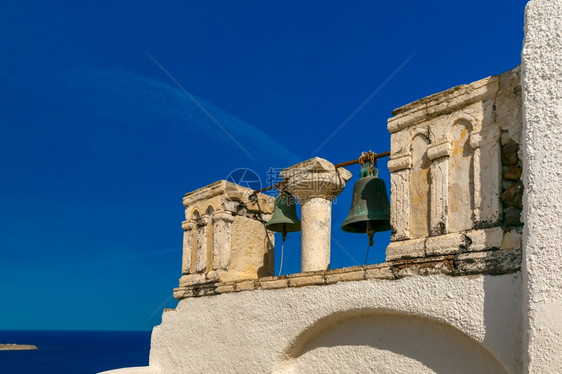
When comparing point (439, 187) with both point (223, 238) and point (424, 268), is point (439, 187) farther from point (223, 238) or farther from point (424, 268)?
point (223, 238)

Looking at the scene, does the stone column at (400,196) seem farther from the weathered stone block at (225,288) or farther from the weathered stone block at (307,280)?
the weathered stone block at (225,288)

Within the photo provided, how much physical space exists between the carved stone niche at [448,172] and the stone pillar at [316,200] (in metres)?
1.10

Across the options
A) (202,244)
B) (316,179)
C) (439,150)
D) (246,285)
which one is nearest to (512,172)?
(439,150)

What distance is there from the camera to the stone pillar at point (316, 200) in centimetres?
502

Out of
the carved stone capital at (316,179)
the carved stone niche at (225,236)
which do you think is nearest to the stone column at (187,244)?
the carved stone niche at (225,236)

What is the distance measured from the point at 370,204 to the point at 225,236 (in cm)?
185

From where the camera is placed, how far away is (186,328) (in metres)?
5.55

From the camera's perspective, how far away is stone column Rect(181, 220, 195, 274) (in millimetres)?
6043

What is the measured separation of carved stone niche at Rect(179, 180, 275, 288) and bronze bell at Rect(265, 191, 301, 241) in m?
0.39

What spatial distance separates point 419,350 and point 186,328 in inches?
109

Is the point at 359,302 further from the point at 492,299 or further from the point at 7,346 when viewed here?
the point at 7,346

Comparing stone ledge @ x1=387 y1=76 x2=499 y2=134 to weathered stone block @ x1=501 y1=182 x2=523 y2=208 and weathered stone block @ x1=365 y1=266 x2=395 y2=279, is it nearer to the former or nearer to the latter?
weathered stone block @ x1=501 y1=182 x2=523 y2=208

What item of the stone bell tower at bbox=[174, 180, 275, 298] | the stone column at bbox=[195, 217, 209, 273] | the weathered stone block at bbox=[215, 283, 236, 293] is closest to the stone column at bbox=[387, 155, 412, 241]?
the weathered stone block at bbox=[215, 283, 236, 293]

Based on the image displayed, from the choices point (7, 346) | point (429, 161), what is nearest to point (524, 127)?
point (429, 161)
